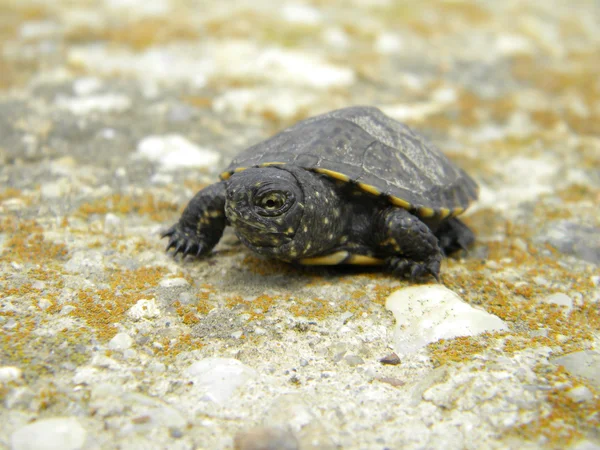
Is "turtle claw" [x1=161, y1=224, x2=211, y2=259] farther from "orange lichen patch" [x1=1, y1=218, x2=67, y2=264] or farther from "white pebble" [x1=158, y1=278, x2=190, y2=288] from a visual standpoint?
"orange lichen patch" [x1=1, y1=218, x2=67, y2=264]

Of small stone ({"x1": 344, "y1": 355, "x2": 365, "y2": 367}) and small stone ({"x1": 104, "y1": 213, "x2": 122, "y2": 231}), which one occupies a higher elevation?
small stone ({"x1": 104, "y1": 213, "x2": 122, "y2": 231})

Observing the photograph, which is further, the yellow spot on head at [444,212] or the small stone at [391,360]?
the yellow spot on head at [444,212]

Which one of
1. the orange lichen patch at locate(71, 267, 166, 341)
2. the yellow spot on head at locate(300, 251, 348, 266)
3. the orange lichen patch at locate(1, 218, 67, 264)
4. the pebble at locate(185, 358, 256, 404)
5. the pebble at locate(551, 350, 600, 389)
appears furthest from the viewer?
the yellow spot on head at locate(300, 251, 348, 266)

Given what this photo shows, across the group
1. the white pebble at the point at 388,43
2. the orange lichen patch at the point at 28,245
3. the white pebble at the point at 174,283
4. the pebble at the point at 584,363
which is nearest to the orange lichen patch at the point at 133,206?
the orange lichen patch at the point at 28,245

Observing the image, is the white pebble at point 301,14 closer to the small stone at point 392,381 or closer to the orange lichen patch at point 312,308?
the orange lichen patch at point 312,308

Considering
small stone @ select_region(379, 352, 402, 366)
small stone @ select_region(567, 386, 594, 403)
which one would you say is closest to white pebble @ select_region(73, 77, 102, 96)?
small stone @ select_region(379, 352, 402, 366)

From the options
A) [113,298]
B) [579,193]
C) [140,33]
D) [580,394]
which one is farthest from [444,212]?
[140,33]

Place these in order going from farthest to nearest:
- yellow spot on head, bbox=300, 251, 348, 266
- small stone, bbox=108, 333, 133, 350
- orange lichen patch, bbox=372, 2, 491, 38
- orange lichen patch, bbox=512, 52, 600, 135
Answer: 1. orange lichen patch, bbox=372, 2, 491, 38
2. orange lichen patch, bbox=512, 52, 600, 135
3. yellow spot on head, bbox=300, 251, 348, 266
4. small stone, bbox=108, 333, 133, 350
